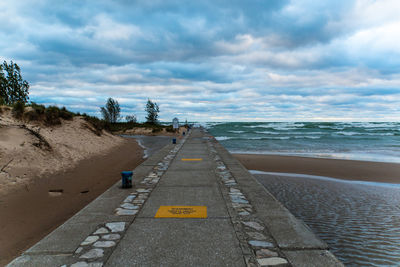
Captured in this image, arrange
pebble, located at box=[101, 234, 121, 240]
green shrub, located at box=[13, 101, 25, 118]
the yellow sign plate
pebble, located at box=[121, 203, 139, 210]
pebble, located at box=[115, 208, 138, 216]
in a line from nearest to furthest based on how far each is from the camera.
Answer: pebble, located at box=[101, 234, 121, 240], the yellow sign plate, pebble, located at box=[115, 208, 138, 216], pebble, located at box=[121, 203, 139, 210], green shrub, located at box=[13, 101, 25, 118]

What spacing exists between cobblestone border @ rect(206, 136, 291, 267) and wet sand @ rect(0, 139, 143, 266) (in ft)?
10.9

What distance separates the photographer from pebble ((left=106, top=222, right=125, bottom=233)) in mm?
3483

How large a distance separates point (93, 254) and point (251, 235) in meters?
2.15

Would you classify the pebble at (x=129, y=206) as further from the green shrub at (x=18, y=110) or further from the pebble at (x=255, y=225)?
the green shrub at (x=18, y=110)

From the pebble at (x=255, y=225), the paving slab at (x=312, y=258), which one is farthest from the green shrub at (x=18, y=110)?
the paving slab at (x=312, y=258)

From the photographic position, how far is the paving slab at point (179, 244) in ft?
8.73

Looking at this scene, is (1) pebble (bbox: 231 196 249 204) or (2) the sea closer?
(2) the sea

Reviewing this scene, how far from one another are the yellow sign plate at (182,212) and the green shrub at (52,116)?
12188 mm

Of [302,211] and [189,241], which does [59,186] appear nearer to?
[189,241]

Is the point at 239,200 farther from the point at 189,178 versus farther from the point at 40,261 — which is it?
the point at 40,261

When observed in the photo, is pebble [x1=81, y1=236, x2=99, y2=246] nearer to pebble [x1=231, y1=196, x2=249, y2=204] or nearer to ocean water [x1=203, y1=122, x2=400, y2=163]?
pebble [x1=231, y1=196, x2=249, y2=204]

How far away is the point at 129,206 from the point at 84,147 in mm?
9770

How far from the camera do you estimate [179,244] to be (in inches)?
120

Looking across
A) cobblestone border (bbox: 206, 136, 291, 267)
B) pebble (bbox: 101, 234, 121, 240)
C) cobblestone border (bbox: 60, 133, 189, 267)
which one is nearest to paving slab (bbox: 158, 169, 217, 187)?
cobblestone border (bbox: 206, 136, 291, 267)
